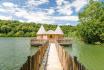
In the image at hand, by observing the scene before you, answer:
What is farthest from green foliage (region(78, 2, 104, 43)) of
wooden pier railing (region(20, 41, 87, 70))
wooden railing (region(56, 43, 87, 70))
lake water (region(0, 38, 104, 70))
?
wooden railing (region(56, 43, 87, 70))

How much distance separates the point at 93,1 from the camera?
55969 mm

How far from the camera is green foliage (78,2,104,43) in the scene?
52531mm

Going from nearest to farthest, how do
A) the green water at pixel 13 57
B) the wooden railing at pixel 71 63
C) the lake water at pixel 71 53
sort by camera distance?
the wooden railing at pixel 71 63 → the lake water at pixel 71 53 → the green water at pixel 13 57

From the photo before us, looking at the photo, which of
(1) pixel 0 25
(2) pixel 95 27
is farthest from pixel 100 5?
(1) pixel 0 25

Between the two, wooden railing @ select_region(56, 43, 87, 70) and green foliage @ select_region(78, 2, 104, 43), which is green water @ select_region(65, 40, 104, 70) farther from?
green foliage @ select_region(78, 2, 104, 43)

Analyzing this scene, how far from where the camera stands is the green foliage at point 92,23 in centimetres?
5253

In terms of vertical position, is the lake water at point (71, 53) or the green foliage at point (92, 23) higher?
the green foliage at point (92, 23)

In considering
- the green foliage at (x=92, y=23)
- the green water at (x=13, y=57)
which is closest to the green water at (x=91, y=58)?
the green water at (x=13, y=57)

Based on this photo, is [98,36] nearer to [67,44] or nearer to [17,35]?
[67,44]

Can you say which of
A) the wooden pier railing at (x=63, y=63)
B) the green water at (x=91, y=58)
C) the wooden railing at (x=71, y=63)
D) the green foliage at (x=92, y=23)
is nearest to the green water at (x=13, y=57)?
the green water at (x=91, y=58)

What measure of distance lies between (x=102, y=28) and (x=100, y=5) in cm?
610

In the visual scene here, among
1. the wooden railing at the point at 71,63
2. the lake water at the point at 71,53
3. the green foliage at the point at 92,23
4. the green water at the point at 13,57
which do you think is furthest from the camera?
the green foliage at the point at 92,23

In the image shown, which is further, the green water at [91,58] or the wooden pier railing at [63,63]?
the green water at [91,58]

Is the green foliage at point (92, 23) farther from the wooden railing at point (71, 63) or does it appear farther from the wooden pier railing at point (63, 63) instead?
the wooden railing at point (71, 63)
